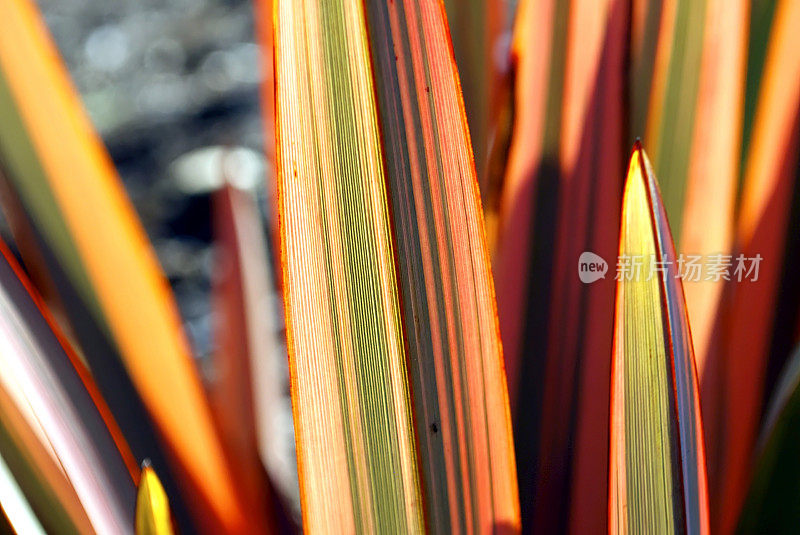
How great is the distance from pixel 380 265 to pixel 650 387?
0.07m

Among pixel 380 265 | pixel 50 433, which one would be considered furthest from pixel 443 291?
pixel 50 433

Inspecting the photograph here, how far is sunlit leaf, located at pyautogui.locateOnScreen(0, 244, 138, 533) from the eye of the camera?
19cm

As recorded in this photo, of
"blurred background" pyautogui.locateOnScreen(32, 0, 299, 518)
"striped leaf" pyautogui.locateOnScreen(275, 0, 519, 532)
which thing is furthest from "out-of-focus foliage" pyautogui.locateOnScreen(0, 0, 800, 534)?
"blurred background" pyautogui.locateOnScreen(32, 0, 299, 518)

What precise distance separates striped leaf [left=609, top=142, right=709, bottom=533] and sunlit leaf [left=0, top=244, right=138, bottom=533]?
152 mm

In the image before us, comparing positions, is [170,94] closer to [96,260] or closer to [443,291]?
[96,260]

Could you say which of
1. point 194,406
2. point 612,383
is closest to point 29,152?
point 194,406

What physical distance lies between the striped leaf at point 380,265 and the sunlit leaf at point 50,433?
0.25 ft

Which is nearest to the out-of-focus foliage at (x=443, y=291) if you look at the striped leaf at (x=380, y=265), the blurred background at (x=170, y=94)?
the striped leaf at (x=380, y=265)

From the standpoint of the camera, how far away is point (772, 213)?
25 cm

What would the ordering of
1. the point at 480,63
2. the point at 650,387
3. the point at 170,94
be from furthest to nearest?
the point at 170,94, the point at 480,63, the point at 650,387

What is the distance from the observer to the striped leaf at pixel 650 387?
0.15 meters

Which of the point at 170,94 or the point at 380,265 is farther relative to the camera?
the point at 170,94

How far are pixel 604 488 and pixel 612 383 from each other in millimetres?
102

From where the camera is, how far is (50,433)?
0.19m
